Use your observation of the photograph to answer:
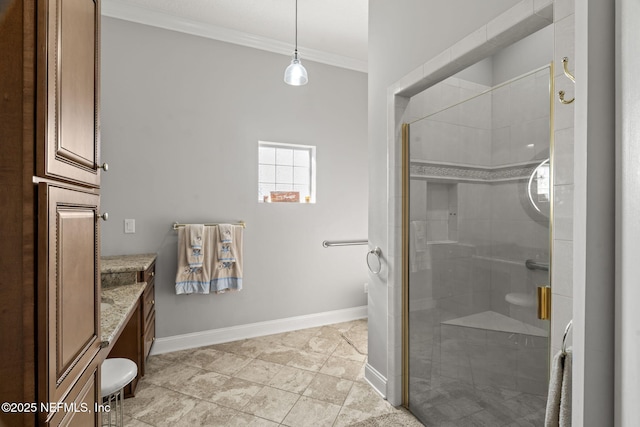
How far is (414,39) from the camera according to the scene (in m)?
1.88

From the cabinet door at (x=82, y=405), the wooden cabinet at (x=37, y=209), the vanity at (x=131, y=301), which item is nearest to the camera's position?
the wooden cabinet at (x=37, y=209)

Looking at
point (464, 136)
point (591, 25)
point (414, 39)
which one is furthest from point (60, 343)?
point (414, 39)

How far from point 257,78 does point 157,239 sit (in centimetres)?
176

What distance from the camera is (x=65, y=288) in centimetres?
86

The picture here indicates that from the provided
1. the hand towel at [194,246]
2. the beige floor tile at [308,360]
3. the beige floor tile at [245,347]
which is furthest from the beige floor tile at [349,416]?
the hand towel at [194,246]

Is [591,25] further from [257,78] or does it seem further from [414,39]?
[257,78]

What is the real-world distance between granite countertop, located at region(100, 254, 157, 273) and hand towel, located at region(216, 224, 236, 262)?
523mm

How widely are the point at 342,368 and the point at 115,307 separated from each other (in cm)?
168

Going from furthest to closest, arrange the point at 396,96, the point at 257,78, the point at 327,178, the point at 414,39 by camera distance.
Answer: the point at 327,178
the point at 257,78
the point at 396,96
the point at 414,39

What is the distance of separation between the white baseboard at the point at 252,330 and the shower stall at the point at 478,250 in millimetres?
1571

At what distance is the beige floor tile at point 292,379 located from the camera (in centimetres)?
230

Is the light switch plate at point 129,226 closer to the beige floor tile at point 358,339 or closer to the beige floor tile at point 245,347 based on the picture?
the beige floor tile at point 245,347

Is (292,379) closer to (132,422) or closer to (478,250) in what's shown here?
(132,422)

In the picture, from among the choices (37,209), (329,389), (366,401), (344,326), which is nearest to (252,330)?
(344,326)
